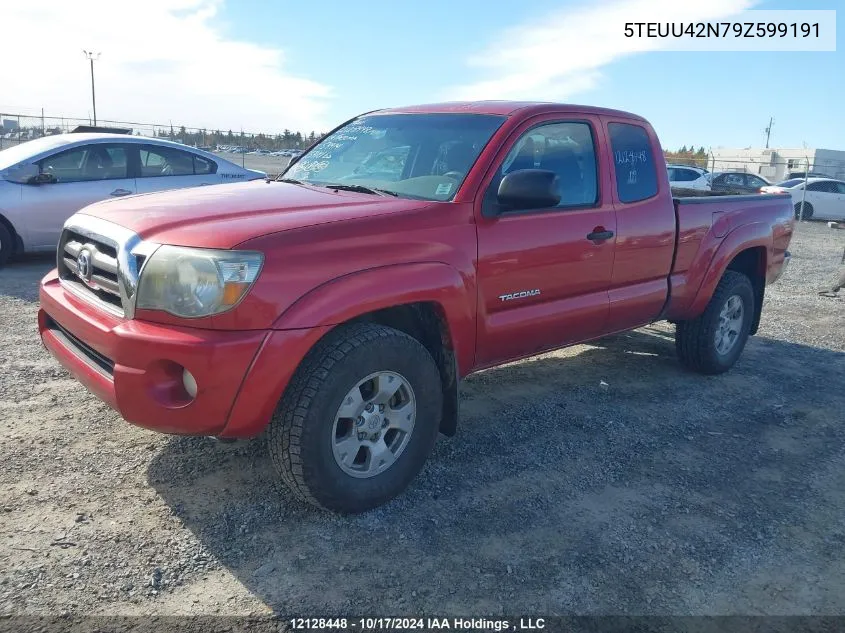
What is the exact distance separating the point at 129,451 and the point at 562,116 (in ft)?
10.1

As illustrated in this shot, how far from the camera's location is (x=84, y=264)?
3.22m

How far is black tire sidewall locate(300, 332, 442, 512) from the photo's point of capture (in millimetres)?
2900

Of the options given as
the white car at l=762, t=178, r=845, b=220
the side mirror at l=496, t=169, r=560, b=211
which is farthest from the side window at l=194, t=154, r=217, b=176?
the white car at l=762, t=178, r=845, b=220

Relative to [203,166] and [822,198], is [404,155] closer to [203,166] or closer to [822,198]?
[203,166]

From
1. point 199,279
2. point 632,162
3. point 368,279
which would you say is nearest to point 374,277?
point 368,279

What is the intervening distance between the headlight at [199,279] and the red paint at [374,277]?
4 centimetres

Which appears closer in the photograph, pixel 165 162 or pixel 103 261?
pixel 103 261

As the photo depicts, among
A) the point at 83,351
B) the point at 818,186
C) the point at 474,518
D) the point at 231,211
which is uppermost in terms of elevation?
the point at 818,186

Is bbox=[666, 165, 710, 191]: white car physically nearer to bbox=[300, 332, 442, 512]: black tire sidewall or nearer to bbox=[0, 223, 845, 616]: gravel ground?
bbox=[0, 223, 845, 616]: gravel ground

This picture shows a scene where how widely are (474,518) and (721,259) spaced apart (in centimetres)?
306

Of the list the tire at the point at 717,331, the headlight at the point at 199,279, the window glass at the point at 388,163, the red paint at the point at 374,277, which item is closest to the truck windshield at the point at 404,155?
the window glass at the point at 388,163

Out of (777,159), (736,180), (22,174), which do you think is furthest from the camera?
(777,159)

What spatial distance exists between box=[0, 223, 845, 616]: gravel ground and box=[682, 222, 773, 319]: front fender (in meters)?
0.69

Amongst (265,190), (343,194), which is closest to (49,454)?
(265,190)
